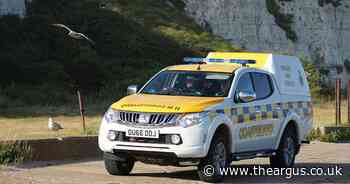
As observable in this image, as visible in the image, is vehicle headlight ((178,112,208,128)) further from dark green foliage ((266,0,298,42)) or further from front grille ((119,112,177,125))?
dark green foliage ((266,0,298,42))

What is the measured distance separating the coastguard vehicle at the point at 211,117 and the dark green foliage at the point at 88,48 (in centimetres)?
1876

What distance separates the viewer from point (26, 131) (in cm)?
2189

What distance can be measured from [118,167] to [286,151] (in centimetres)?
322

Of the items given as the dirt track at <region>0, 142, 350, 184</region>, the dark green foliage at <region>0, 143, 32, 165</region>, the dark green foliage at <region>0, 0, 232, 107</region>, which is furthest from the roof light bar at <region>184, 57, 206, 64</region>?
the dark green foliage at <region>0, 0, 232, 107</region>

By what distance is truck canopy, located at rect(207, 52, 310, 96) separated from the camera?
15.0 metres

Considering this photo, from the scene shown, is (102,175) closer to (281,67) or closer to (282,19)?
(281,67)

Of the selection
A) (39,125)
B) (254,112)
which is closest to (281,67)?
(254,112)

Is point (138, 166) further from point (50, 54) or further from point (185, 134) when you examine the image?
point (50, 54)

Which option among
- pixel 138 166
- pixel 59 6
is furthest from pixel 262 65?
pixel 59 6

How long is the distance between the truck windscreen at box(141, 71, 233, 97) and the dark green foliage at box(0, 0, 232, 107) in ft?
63.5

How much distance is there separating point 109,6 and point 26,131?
28038 millimetres

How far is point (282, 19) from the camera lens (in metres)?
57.7

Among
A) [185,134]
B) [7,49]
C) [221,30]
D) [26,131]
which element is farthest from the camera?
[221,30]

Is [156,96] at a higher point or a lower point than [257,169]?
higher
